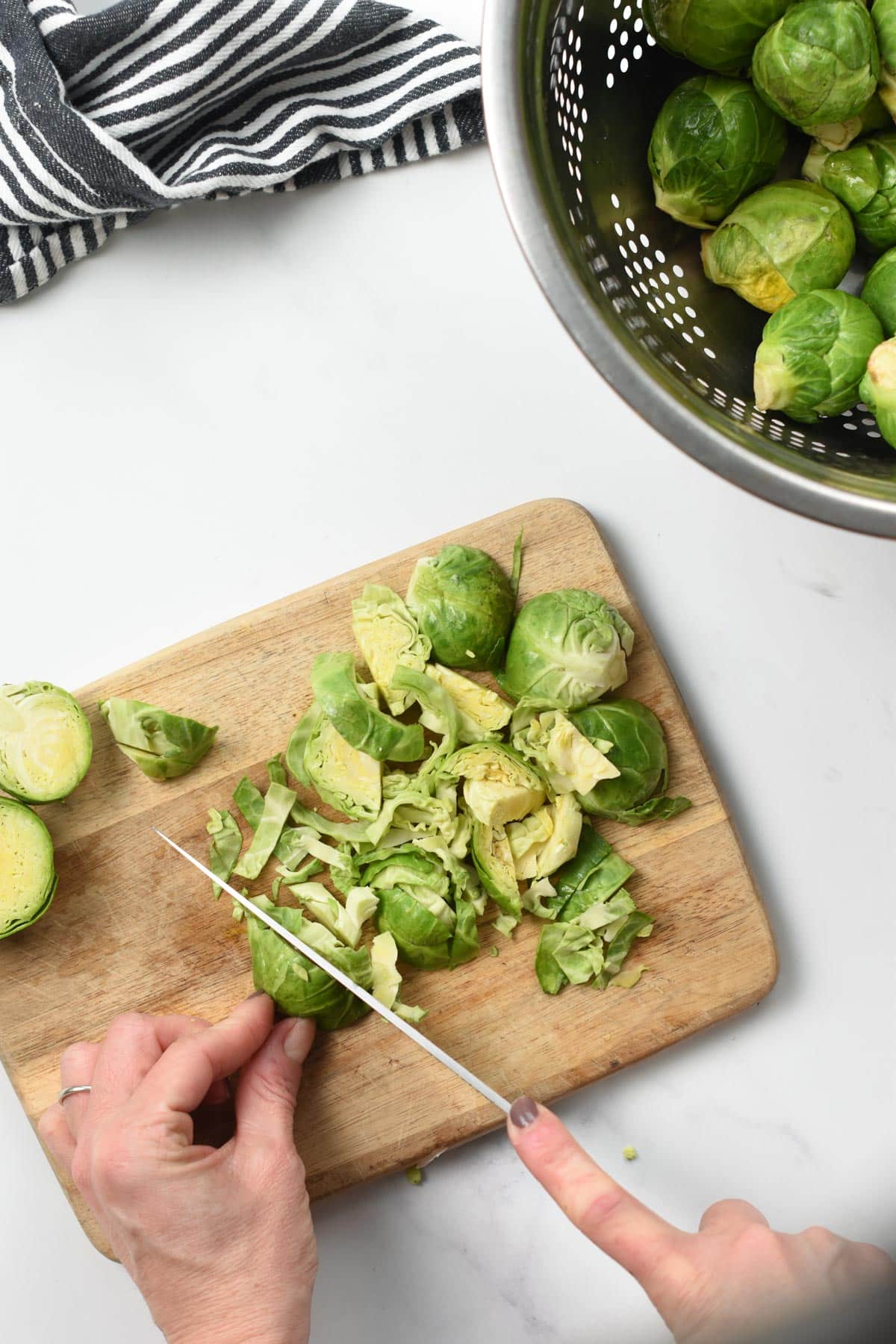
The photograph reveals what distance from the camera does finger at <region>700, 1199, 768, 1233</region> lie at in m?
2.00

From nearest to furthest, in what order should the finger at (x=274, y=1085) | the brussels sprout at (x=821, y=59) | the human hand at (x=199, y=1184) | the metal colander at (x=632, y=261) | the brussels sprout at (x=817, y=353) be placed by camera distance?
the metal colander at (x=632, y=261), the brussels sprout at (x=821, y=59), the brussels sprout at (x=817, y=353), the human hand at (x=199, y=1184), the finger at (x=274, y=1085)

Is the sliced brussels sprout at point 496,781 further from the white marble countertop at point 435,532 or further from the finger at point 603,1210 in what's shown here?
the finger at point 603,1210

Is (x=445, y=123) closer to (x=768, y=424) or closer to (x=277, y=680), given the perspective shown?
(x=768, y=424)

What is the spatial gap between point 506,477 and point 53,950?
4.79 ft

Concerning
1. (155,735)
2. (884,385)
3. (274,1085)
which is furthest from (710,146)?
(274,1085)

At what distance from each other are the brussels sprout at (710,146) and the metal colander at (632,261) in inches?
2.8

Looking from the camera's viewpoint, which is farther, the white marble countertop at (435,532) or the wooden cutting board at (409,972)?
the white marble countertop at (435,532)

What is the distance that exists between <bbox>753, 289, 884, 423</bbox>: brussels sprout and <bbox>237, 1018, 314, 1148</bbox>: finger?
155 centimetres

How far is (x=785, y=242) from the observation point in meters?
2.02

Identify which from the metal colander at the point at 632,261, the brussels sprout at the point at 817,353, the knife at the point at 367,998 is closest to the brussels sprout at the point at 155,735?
the knife at the point at 367,998

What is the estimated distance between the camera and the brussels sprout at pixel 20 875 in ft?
7.46

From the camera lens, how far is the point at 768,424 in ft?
6.72

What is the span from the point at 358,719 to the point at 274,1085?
76cm

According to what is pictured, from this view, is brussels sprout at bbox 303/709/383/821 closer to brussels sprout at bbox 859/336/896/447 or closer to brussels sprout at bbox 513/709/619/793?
brussels sprout at bbox 513/709/619/793
